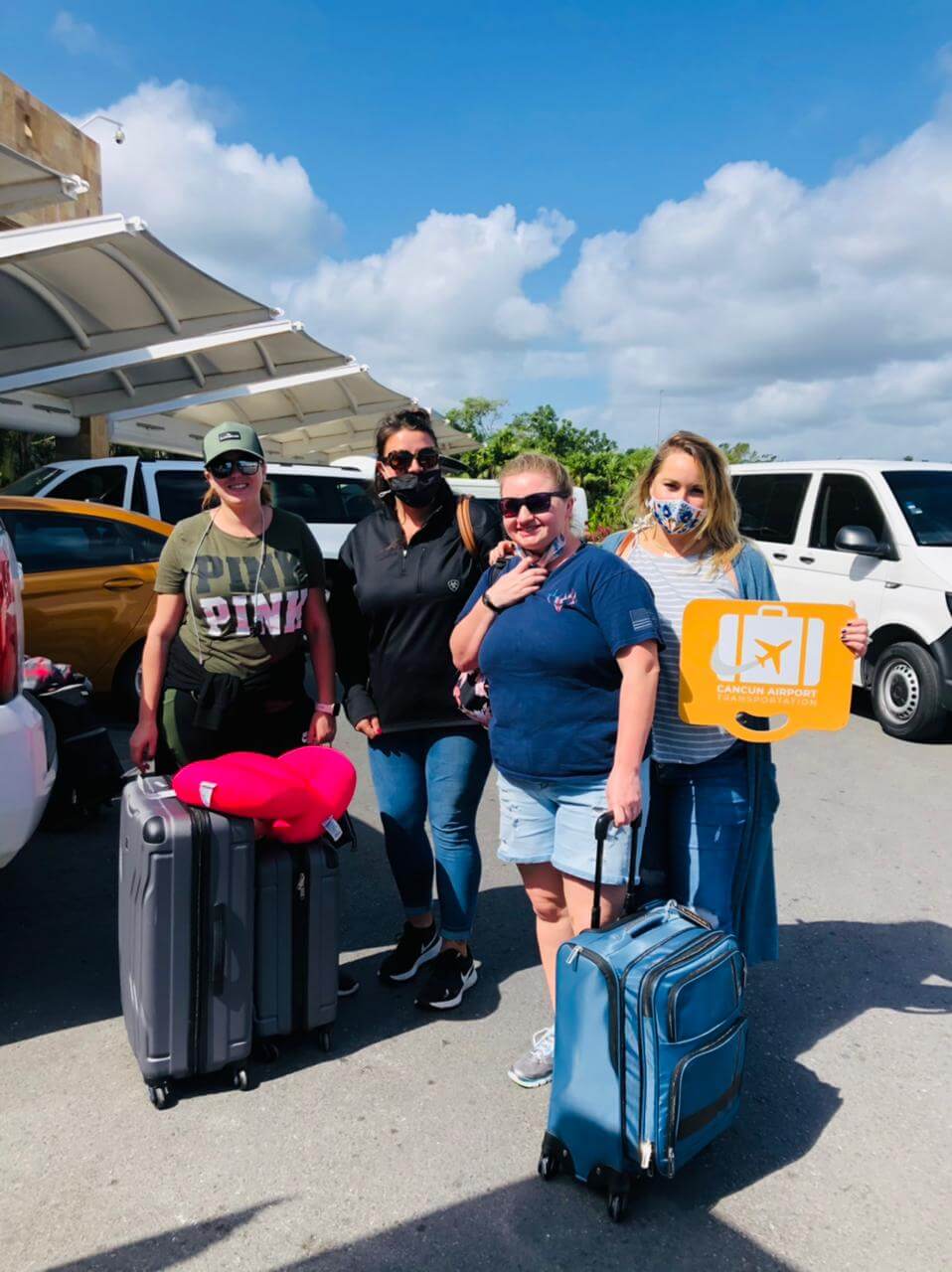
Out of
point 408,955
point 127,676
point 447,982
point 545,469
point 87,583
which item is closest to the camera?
point 545,469

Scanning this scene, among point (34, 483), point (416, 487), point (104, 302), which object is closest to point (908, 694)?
point (416, 487)

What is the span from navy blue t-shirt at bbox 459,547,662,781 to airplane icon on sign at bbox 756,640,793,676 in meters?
0.33

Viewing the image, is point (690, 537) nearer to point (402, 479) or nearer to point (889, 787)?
point (402, 479)

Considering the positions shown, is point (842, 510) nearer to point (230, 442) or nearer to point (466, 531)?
point (466, 531)

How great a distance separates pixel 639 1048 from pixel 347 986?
140 cm

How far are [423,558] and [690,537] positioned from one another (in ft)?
2.76

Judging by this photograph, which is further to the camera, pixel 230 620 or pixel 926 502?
pixel 926 502

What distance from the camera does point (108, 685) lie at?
6727mm

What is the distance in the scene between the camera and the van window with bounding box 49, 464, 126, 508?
8484mm

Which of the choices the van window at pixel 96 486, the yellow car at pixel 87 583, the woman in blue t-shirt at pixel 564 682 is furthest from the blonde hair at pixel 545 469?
the van window at pixel 96 486

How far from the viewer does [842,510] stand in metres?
7.74

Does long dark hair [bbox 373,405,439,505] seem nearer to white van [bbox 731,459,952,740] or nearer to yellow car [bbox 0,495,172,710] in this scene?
yellow car [bbox 0,495,172,710]

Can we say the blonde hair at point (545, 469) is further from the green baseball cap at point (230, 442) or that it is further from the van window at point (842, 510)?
the van window at point (842, 510)

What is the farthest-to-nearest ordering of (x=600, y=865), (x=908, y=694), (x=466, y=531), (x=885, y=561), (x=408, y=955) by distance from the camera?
1. (x=885, y=561)
2. (x=908, y=694)
3. (x=408, y=955)
4. (x=466, y=531)
5. (x=600, y=865)
